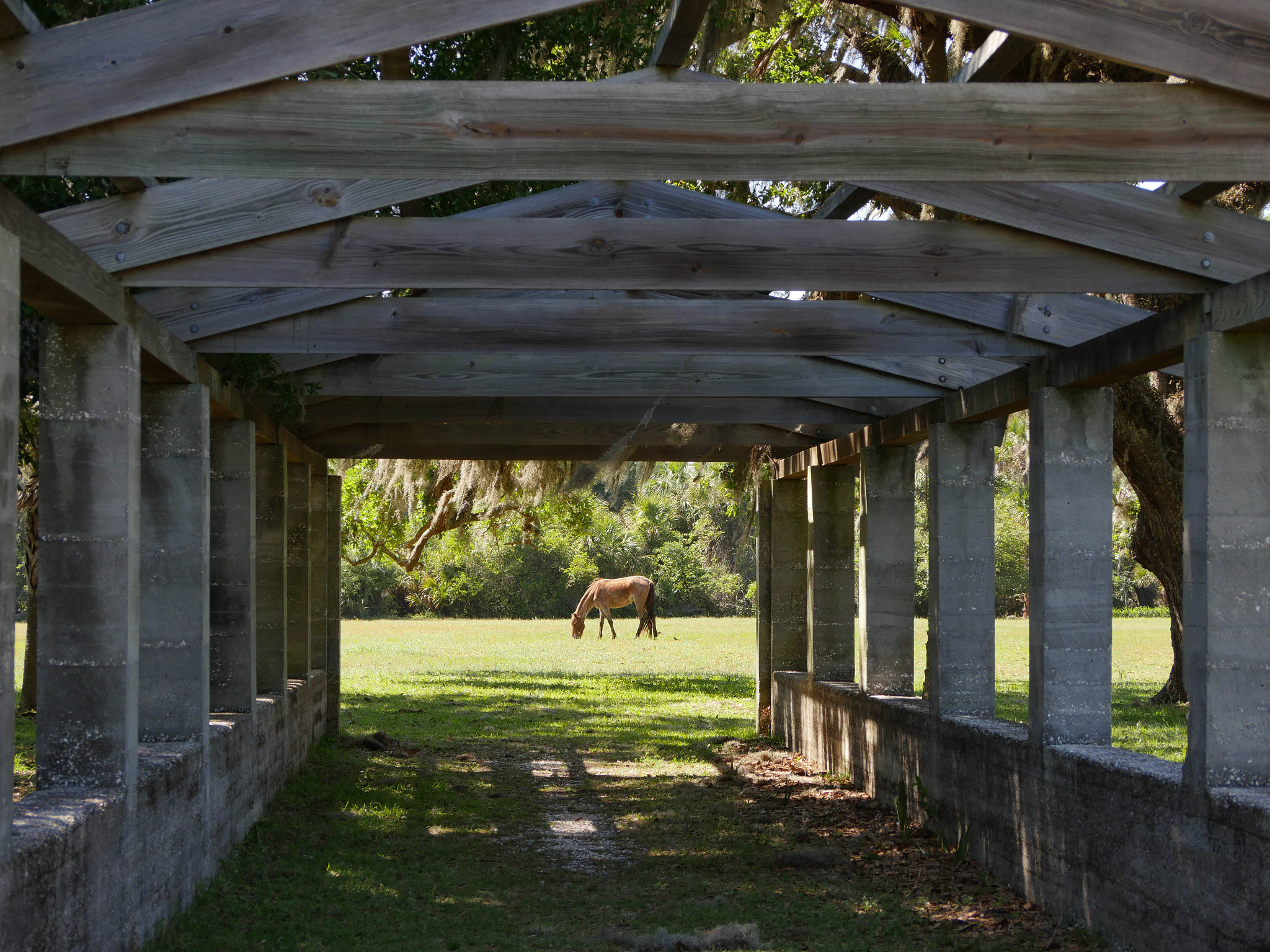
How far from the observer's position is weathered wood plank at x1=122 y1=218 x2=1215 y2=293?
4734mm

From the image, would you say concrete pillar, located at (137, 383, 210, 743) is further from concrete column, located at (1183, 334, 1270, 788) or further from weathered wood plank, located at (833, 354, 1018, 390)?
concrete column, located at (1183, 334, 1270, 788)

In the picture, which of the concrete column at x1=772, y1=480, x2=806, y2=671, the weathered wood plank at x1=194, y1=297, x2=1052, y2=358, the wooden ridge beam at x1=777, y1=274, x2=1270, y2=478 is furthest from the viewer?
the concrete column at x1=772, y1=480, x2=806, y2=671

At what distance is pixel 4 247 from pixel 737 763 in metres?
8.19

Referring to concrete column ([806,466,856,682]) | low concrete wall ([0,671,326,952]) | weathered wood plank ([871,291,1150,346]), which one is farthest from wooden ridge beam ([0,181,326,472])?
concrete column ([806,466,856,682])

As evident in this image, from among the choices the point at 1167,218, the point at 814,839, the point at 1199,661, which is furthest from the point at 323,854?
the point at 1167,218

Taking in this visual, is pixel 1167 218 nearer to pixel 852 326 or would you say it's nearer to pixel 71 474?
pixel 852 326

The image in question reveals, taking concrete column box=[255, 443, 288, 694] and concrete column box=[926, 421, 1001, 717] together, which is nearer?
concrete column box=[926, 421, 1001, 717]

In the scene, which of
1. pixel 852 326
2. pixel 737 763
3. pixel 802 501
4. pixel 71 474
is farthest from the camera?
pixel 802 501

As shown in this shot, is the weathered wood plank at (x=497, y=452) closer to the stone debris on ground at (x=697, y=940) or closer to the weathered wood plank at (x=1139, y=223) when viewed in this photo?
the stone debris on ground at (x=697, y=940)

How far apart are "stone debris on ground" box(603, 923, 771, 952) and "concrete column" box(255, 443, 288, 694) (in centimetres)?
452

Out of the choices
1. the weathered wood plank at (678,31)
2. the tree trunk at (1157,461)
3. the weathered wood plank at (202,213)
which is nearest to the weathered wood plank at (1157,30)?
the weathered wood plank at (678,31)

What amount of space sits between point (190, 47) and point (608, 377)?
4.47 meters

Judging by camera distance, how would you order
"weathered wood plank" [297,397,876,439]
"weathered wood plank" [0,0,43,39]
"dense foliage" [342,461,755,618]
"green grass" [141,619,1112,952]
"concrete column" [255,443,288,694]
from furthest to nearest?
"dense foliage" [342,461,755,618], "concrete column" [255,443,288,694], "weathered wood plank" [297,397,876,439], "green grass" [141,619,1112,952], "weathered wood plank" [0,0,43,39]

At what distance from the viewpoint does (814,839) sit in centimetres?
759
